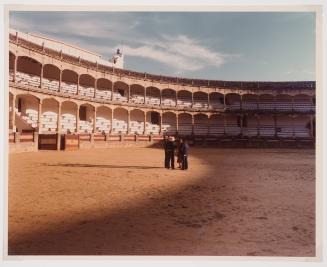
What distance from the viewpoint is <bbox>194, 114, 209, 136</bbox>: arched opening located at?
122 feet

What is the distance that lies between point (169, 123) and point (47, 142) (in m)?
19.3

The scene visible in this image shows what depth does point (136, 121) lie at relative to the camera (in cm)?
3494

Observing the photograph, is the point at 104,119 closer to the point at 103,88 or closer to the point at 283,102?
the point at 103,88

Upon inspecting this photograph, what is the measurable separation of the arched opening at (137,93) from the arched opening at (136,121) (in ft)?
3.99

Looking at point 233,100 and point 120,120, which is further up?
point 233,100

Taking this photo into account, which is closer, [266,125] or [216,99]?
[266,125]

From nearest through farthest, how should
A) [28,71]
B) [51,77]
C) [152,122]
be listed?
[28,71] < [51,77] < [152,122]

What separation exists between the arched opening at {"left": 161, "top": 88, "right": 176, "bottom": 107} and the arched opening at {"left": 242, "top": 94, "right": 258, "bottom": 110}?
8639 mm

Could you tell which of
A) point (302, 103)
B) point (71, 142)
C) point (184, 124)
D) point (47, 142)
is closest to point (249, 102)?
point (302, 103)

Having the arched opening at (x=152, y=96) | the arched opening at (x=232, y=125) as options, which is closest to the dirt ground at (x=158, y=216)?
the arched opening at (x=152, y=96)

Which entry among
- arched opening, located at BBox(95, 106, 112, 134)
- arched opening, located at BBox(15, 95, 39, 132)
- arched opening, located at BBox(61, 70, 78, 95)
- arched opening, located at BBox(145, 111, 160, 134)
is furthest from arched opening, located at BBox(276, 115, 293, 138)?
arched opening, located at BBox(15, 95, 39, 132)

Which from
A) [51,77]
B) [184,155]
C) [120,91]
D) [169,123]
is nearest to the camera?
[184,155]

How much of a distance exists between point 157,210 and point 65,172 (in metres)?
5.33

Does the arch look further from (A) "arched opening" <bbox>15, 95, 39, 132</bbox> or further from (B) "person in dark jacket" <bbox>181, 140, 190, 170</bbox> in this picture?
(B) "person in dark jacket" <bbox>181, 140, 190, 170</bbox>
